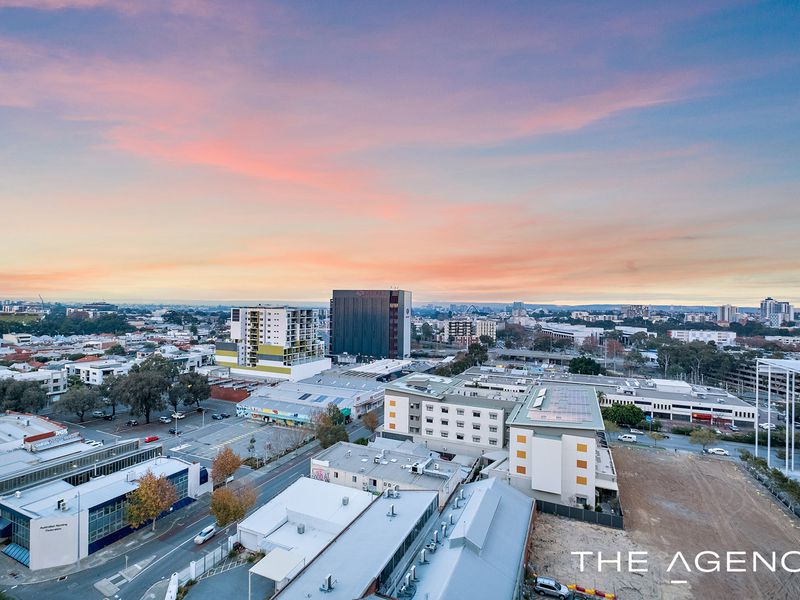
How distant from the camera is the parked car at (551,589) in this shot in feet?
36.0

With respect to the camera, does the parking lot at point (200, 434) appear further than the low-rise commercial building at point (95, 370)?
No

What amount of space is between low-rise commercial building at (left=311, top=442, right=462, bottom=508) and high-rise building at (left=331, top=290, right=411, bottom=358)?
112ft

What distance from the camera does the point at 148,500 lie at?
13.8m

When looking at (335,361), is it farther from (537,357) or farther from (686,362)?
(686,362)

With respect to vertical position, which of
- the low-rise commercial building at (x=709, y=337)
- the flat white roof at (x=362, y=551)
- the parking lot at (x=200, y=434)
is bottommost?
the parking lot at (x=200, y=434)

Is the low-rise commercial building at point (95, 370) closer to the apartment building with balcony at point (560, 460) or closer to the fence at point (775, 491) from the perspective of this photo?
the apartment building with balcony at point (560, 460)

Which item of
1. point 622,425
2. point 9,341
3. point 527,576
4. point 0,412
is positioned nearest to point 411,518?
point 527,576

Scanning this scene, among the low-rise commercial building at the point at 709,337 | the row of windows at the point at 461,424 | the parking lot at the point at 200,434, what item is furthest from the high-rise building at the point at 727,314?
the parking lot at the point at 200,434

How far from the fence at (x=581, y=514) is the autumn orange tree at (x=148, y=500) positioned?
13.5m

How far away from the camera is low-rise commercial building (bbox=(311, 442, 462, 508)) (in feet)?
51.0

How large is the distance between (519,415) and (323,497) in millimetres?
8937

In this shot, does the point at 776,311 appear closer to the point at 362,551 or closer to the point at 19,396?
the point at 362,551

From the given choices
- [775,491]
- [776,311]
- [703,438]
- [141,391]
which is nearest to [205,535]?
[141,391]

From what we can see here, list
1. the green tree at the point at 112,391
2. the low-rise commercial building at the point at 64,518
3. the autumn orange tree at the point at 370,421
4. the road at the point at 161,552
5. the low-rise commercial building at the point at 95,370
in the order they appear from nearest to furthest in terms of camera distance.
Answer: the road at the point at 161,552
the low-rise commercial building at the point at 64,518
the autumn orange tree at the point at 370,421
the green tree at the point at 112,391
the low-rise commercial building at the point at 95,370
